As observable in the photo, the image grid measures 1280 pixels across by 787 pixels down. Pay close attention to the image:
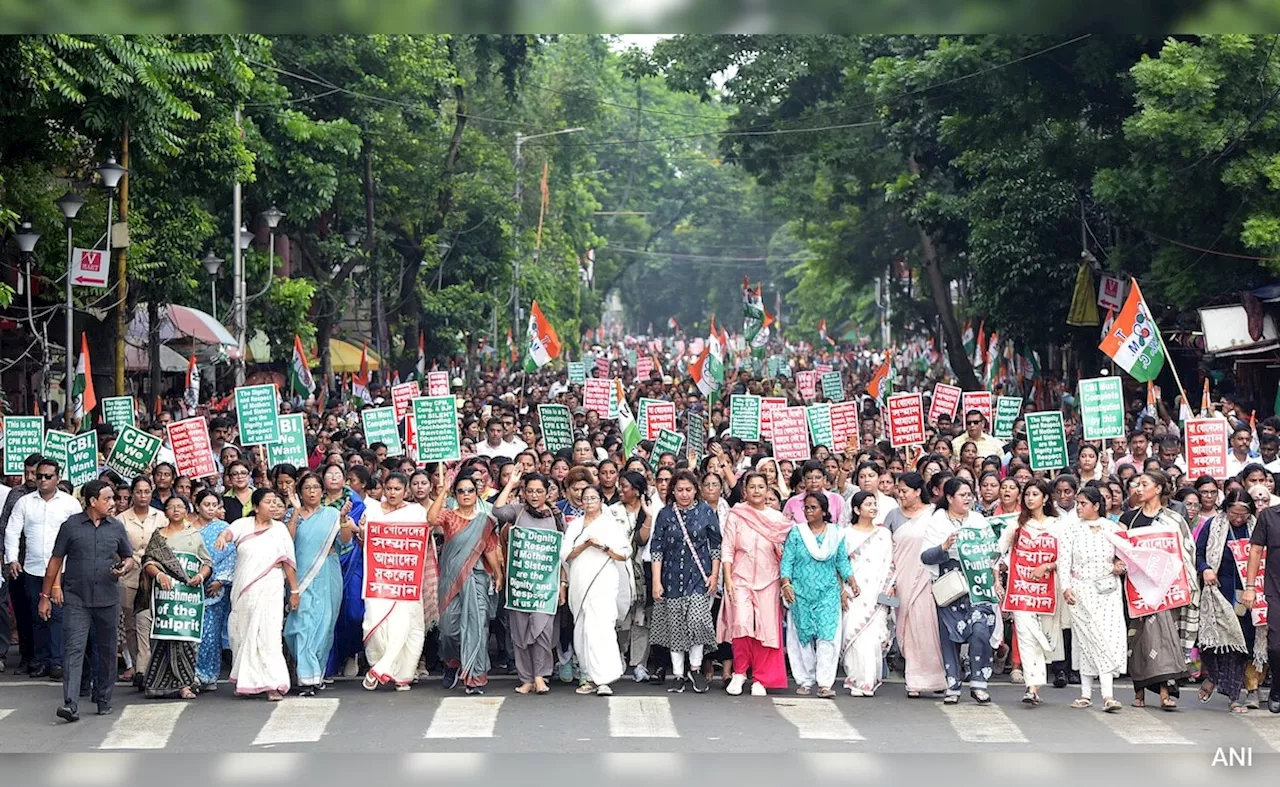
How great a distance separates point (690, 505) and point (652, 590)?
62 centimetres

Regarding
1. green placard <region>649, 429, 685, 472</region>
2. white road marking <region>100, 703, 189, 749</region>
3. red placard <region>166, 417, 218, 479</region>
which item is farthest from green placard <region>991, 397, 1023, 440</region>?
white road marking <region>100, 703, 189, 749</region>

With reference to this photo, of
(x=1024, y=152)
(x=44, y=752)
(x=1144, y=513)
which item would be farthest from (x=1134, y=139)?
(x=44, y=752)

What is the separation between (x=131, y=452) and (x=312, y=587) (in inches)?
171

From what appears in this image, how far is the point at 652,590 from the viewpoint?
475 inches

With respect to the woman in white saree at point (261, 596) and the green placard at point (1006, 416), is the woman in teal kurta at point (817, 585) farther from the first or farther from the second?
the green placard at point (1006, 416)

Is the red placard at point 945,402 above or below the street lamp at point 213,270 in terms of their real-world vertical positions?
below

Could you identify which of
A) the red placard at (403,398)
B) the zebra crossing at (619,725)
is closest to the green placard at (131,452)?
the zebra crossing at (619,725)

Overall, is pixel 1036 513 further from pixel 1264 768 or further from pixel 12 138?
pixel 12 138

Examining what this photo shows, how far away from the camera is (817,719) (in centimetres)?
1078

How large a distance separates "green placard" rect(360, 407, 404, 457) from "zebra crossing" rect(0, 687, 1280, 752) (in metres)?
6.60

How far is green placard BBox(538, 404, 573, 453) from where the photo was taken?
19.8 meters

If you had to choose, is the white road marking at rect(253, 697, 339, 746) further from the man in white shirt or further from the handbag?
the handbag

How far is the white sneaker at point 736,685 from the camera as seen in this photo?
38.8 ft

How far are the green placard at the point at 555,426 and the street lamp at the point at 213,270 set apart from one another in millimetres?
10022
